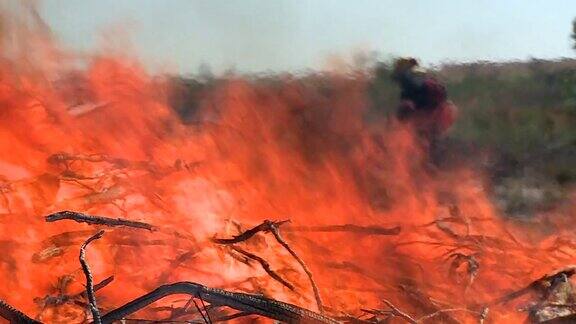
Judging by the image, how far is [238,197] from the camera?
246 centimetres

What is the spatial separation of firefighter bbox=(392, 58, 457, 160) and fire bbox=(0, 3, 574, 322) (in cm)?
5

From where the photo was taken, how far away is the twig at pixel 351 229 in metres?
2.51

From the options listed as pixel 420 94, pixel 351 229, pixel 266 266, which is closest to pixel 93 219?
pixel 266 266

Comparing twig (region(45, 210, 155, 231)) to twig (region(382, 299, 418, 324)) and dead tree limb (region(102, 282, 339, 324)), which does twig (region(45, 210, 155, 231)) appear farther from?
twig (region(382, 299, 418, 324))

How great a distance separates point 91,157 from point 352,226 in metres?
0.90

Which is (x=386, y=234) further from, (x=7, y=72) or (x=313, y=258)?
(x=7, y=72)

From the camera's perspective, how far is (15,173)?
2316mm

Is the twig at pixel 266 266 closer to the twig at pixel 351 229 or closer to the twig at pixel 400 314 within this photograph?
the twig at pixel 351 229

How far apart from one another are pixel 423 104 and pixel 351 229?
0.50 m

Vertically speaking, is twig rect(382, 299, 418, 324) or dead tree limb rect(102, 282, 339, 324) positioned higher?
dead tree limb rect(102, 282, 339, 324)

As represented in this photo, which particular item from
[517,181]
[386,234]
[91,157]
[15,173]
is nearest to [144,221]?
[91,157]

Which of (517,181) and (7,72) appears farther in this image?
(517,181)

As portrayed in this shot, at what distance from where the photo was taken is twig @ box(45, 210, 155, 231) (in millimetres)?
2195

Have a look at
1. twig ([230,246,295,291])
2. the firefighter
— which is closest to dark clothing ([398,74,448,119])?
the firefighter
